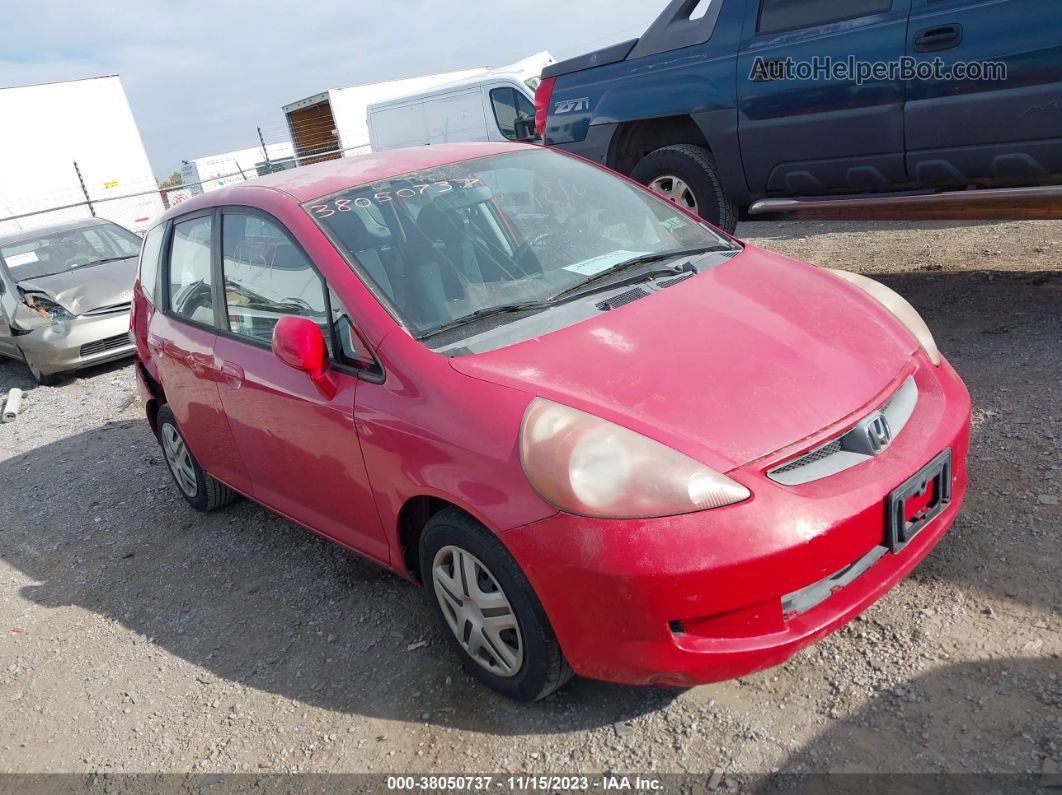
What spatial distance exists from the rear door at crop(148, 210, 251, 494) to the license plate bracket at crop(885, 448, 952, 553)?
2687 mm

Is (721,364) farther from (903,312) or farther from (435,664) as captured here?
(435,664)

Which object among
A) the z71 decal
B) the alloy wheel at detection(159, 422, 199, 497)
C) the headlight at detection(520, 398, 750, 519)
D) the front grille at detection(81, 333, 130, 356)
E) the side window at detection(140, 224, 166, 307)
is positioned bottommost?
the front grille at detection(81, 333, 130, 356)

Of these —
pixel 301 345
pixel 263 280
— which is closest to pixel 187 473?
pixel 263 280

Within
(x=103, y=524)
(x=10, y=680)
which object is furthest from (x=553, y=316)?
(x=103, y=524)

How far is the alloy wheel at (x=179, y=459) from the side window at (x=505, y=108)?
11.2 m

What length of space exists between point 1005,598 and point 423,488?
6.19 feet

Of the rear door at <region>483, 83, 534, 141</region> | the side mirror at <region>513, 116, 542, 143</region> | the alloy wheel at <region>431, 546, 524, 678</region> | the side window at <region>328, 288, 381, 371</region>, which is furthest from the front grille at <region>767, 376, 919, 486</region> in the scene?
Result: the rear door at <region>483, 83, 534, 141</region>

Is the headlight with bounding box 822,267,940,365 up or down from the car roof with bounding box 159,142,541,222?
down

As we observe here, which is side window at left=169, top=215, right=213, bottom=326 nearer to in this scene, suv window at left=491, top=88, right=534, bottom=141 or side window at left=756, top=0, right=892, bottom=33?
side window at left=756, top=0, right=892, bottom=33

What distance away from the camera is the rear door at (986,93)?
4.13 m

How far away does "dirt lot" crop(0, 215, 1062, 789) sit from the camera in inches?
92.3

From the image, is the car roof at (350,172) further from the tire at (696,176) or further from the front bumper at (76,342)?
the front bumper at (76,342)

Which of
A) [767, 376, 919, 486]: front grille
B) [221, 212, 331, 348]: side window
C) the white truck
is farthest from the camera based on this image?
the white truck

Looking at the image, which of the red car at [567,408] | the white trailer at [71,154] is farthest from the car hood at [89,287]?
the white trailer at [71,154]
